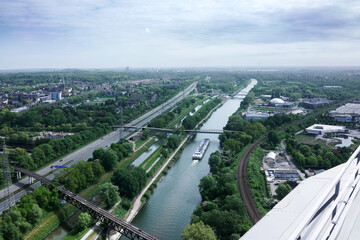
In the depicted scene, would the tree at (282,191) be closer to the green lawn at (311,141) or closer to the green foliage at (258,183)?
the green foliage at (258,183)

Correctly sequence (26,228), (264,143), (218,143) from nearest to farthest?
(26,228), (264,143), (218,143)

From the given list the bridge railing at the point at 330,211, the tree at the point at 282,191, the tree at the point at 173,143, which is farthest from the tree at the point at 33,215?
the tree at the point at 173,143

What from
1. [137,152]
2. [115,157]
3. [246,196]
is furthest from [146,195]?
[137,152]

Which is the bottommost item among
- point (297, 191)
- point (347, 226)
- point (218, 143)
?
point (218, 143)

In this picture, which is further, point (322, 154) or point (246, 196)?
point (322, 154)

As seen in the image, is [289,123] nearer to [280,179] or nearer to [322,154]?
[322,154]

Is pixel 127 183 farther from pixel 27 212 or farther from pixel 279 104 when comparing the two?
pixel 279 104

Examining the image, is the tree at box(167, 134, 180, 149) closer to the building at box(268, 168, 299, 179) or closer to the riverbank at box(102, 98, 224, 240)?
the riverbank at box(102, 98, 224, 240)

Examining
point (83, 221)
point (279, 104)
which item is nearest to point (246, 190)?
point (83, 221)
